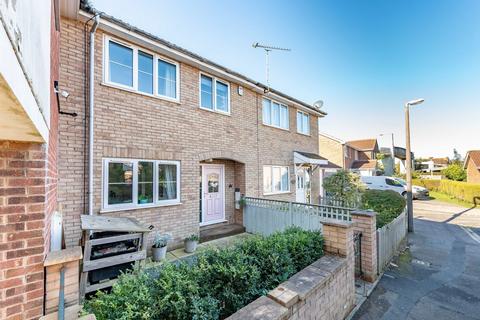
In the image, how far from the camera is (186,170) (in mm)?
7203

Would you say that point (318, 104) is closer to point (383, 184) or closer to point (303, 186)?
point (303, 186)

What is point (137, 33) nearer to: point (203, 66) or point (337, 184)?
point (203, 66)

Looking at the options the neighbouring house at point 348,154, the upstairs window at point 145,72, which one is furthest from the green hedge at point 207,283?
the neighbouring house at point 348,154

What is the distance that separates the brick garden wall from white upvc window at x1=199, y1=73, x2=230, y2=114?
30 cm

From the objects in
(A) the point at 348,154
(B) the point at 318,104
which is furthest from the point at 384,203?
(A) the point at 348,154

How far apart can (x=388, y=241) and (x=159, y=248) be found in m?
6.52

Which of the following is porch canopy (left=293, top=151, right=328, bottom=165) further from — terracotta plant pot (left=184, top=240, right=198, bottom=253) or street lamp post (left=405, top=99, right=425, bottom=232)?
terracotta plant pot (left=184, top=240, right=198, bottom=253)

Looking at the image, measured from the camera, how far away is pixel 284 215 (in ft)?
25.1

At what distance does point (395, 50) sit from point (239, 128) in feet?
27.4

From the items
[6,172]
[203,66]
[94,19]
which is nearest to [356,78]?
[203,66]

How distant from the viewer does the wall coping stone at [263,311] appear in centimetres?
221

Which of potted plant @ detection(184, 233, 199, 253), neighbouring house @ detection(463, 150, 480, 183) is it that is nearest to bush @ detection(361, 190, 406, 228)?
potted plant @ detection(184, 233, 199, 253)

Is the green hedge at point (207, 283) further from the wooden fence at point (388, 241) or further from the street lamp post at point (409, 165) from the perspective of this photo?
the street lamp post at point (409, 165)

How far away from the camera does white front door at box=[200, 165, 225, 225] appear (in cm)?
866
